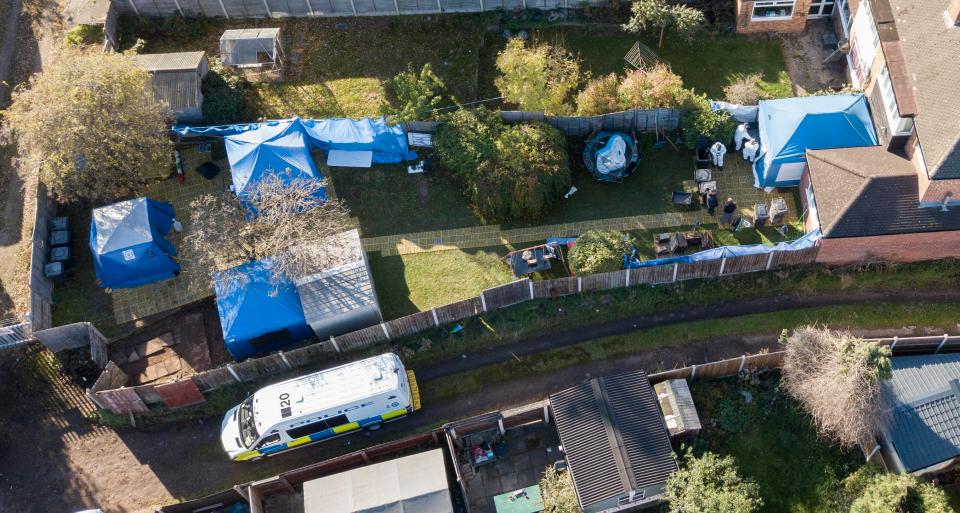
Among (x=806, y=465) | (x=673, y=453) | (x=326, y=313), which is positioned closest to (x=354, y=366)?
(x=326, y=313)

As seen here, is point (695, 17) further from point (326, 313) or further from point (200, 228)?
point (200, 228)

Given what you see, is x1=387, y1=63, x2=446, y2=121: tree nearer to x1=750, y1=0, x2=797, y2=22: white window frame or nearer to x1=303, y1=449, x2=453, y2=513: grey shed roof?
x1=303, y1=449, x2=453, y2=513: grey shed roof

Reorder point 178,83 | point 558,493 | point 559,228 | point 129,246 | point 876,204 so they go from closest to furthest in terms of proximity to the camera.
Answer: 1. point 558,493
2. point 876,204
3. point 129,246
4. point 559,228
5. point 178,83

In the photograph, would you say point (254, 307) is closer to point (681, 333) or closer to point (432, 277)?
point (432, 277)

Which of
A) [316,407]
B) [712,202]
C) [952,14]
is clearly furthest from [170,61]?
[952,14]

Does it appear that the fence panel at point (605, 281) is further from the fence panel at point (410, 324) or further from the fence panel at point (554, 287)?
the fence panel at point (410, 324)

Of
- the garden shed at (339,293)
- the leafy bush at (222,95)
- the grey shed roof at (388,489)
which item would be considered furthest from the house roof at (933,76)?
the leafy bush at (222,95)
